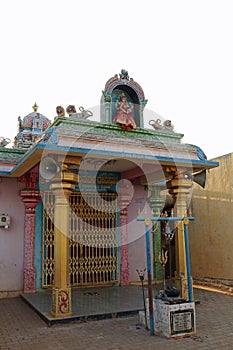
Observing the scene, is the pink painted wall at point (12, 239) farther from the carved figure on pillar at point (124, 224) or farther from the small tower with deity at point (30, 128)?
the carved figure on pillar at point (124, 224)

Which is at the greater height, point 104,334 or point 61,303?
point 61,303

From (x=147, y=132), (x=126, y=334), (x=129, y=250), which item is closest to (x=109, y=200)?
(x=129, y=250)

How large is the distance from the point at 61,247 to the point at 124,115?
3258 millimetres

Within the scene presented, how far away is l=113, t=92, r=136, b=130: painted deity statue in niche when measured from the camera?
7.27 m

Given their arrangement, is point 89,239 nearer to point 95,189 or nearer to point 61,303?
point 95,189

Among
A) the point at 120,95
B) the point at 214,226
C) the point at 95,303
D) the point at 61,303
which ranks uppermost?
the point at 120,95

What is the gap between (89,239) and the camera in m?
8.52

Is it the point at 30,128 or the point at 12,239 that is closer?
the point at 12,239

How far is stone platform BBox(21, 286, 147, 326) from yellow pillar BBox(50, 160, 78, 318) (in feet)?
0.68

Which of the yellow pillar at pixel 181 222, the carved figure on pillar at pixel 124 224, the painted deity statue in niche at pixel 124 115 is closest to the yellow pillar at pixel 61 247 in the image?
the painted deity statue in niche at pixel 124 115

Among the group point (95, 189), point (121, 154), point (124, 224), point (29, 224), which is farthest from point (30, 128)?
point (121, 154)

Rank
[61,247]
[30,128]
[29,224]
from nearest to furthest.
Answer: [61,247], [29,224], [30,128]

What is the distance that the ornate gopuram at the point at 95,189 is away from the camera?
5.84 meters

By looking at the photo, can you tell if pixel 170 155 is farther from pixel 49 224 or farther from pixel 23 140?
pixel 23 140
